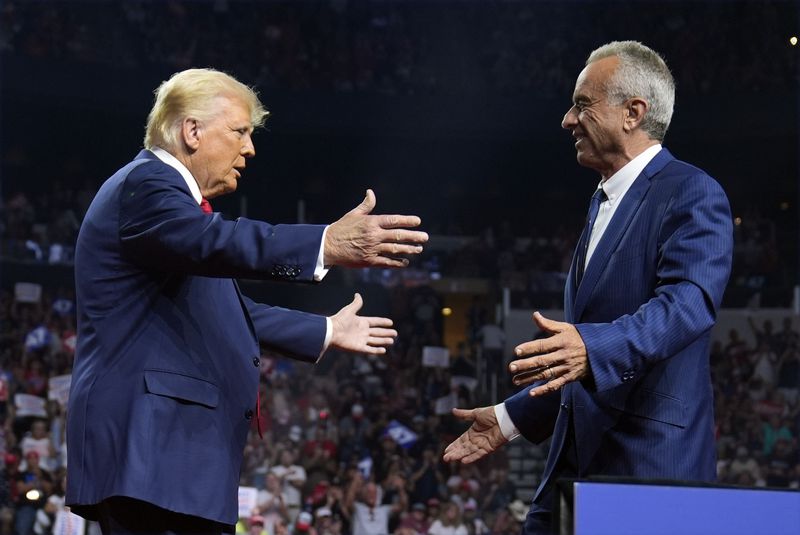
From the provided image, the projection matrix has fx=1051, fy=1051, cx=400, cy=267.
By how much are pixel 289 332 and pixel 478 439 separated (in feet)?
1.81

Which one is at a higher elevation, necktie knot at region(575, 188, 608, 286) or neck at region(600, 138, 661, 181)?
neck at region(600, 138, 661, 181)

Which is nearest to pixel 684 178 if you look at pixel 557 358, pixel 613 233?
pixel 613 233

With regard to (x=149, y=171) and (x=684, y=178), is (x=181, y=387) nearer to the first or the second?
(x=149, y=171)

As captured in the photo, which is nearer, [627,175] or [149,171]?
[149,171]

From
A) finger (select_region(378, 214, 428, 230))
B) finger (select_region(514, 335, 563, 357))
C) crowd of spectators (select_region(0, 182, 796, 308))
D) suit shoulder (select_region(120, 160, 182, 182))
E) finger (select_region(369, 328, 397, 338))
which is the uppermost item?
crowd of spectators (select_region(0, 182, 796, 308))

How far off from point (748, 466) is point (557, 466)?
6690 mm

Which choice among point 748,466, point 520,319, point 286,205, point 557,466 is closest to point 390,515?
point 748,466

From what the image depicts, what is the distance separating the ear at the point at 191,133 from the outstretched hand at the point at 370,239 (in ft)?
1.52

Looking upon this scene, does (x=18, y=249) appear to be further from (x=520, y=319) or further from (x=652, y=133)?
(x=652, y=133)

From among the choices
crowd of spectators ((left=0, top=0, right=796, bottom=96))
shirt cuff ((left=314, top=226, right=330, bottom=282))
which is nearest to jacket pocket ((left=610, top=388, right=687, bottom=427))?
shirt cuff ((left=314, top=226, right=330, bottom=282))

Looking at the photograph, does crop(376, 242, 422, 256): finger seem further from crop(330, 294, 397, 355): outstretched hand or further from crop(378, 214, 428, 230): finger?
crop(330, 294, 397, 355): outstretched hand

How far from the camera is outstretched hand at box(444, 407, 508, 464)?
2.63 metres

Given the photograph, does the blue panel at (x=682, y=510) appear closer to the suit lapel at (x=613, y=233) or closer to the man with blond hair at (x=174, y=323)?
the man with blond hair at (x=174, y=323)

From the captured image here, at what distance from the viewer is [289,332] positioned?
2.66 meters
